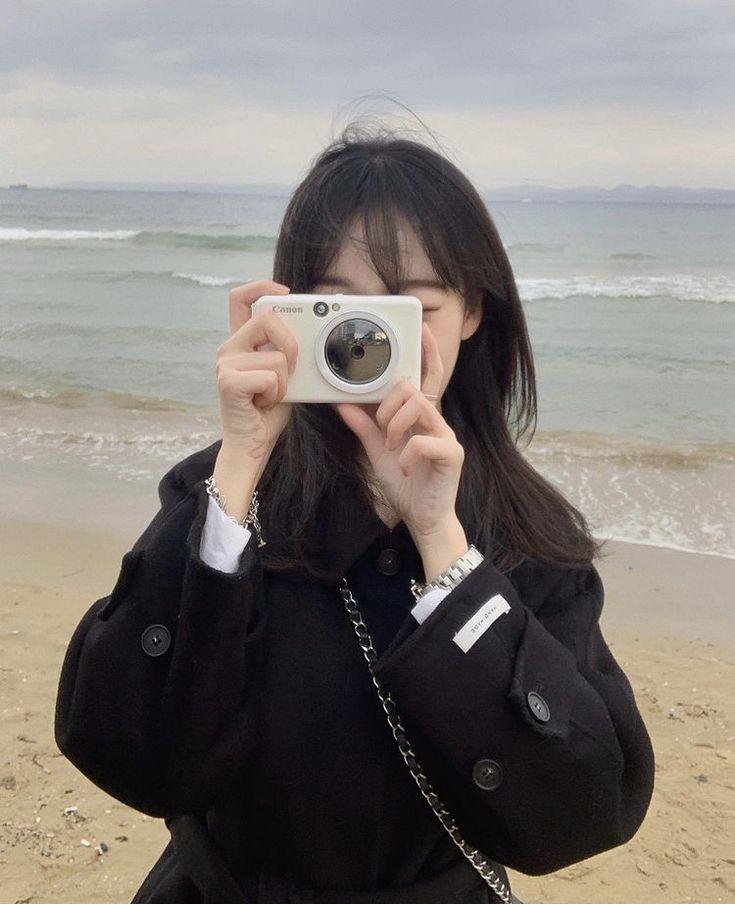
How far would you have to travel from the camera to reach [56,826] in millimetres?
2893

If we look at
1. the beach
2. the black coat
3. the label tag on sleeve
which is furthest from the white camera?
the beach

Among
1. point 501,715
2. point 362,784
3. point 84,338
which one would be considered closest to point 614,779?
point 501,715

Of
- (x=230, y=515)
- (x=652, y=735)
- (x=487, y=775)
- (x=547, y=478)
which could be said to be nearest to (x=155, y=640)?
(x=230, y=515)

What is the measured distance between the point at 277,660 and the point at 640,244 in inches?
1103

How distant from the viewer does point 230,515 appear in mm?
1303

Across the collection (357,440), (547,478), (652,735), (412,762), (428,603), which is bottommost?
(652,735)

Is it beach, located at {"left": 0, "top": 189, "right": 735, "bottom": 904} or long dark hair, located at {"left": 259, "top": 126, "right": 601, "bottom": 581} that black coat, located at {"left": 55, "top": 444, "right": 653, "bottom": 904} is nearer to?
long dark hair, located at {"left": 259, "top": 126, "right": 601, "bottom": 581}

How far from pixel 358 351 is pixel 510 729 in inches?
20.7

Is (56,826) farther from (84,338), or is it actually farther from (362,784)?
(84,338)

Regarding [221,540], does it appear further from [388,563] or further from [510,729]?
[510,729]

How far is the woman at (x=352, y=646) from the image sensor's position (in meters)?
1.22

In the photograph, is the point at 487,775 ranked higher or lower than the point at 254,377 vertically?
lower

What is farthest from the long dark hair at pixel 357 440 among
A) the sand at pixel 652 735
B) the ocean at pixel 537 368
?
the sand at pixel 652 735

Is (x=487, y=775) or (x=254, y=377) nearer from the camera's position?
(x=487, y=775)
